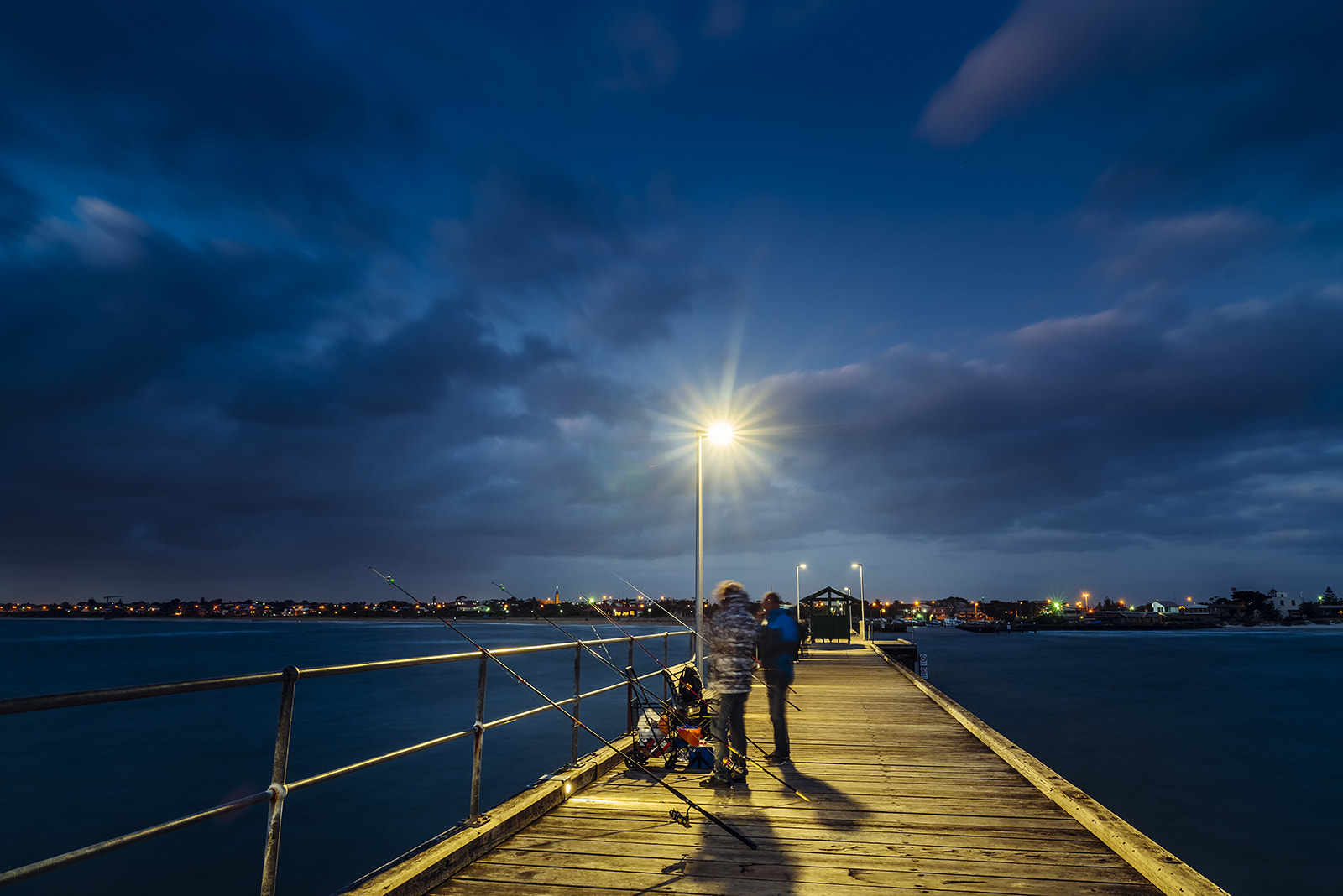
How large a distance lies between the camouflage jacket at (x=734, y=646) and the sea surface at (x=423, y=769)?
1245 cm

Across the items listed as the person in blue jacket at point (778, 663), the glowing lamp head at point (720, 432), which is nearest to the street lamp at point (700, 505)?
the glowing lamp head at point (720, 432)

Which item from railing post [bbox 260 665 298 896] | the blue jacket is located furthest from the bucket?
railing post [bbox 260 665 298 896]

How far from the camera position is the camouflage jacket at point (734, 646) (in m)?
6.52

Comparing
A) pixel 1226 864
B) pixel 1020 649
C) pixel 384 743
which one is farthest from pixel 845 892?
pixel 1020 649

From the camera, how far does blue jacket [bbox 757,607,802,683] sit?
754 centimetres

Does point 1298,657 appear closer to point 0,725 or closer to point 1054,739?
point 1054,739

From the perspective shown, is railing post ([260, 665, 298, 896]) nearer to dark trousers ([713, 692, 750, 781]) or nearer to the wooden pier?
the wooden pier

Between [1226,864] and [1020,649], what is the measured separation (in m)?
105

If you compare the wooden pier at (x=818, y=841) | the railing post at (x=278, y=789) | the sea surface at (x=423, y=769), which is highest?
the railing post at (x=278, y=789)

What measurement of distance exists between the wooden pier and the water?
14.2m

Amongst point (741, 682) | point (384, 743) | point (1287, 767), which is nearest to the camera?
point (741, 682)

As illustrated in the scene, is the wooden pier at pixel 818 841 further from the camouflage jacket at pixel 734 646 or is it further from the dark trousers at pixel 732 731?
the camouflage jacket at pixel 734 646

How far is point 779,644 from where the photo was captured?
7.63 metres

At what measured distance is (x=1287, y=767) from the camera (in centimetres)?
2745
